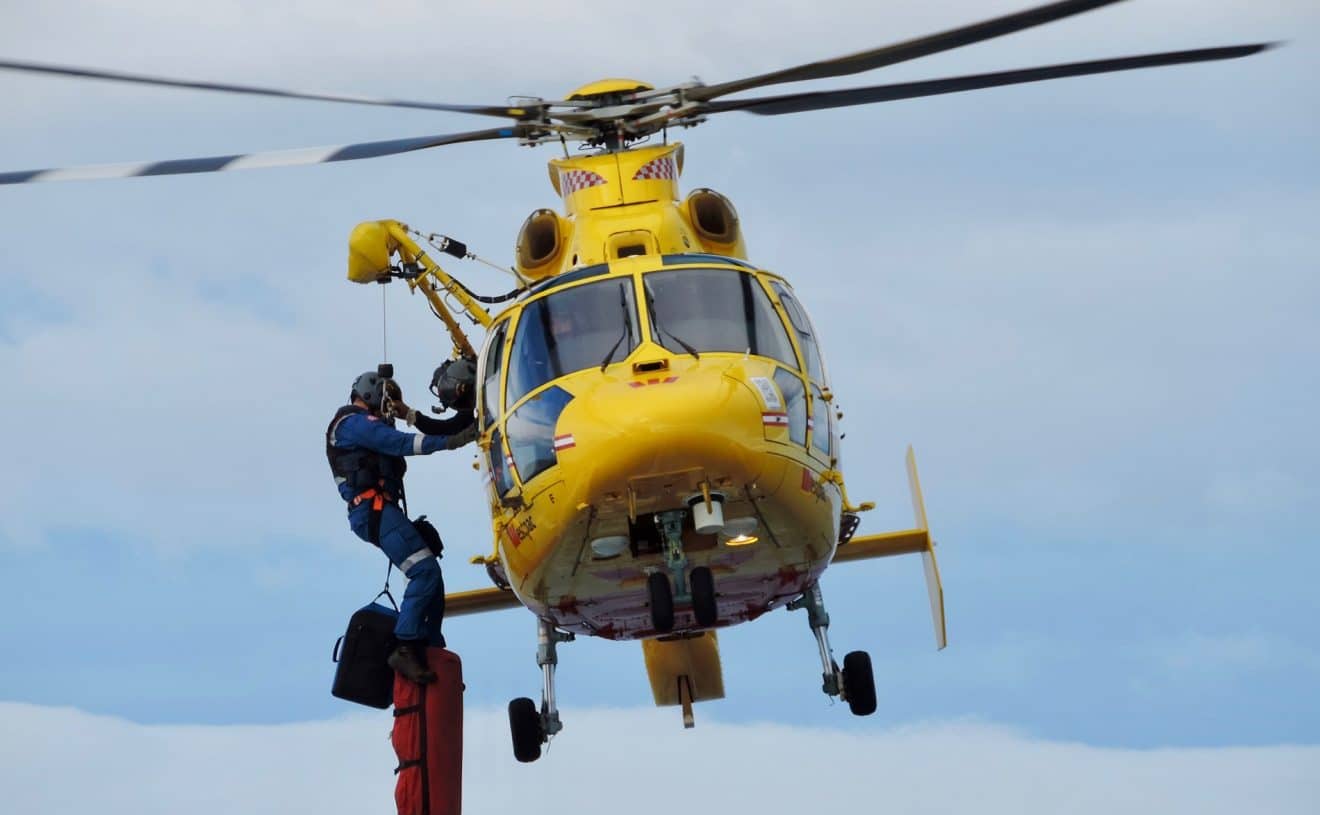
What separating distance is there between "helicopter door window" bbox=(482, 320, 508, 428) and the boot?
2.93 metres

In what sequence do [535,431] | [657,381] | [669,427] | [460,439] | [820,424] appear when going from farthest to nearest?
[460,439] < [820,424] < [535,431] < [657,381] < [669,427]

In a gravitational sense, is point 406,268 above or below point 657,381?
above

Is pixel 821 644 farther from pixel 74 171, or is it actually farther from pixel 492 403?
pixel 74 171

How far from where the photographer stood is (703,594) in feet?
48.6

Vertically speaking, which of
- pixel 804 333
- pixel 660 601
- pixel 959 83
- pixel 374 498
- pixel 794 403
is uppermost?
pixel 959 83

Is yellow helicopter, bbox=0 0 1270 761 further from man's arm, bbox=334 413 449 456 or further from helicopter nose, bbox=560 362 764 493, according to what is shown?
man's arm, bbox=334 413 449 456

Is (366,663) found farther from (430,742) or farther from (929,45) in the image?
(929,45)

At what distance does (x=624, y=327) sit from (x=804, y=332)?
1830 mm

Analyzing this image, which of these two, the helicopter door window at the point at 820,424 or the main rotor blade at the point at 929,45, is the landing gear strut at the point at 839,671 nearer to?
the helicopter door window at the point at 820,424

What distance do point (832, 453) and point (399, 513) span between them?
409 centimetres

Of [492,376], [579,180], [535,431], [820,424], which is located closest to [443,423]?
[492,376]

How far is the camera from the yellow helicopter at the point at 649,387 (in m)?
14.0

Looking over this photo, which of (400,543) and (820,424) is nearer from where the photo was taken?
(820,424)

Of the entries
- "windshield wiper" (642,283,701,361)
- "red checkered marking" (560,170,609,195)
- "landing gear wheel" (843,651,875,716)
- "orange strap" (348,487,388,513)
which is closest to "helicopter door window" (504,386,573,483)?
"windshield wiper" (642,283,701,361)
